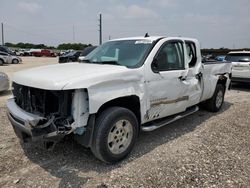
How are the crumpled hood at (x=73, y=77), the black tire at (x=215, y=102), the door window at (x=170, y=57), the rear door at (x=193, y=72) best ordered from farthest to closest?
1. the black tire at (x=215, y=102)
2. the rear door at (x=193, y=72)
3. the door window at (x=170, y=57)
4. the crumpled hood at (x=73, y=77)

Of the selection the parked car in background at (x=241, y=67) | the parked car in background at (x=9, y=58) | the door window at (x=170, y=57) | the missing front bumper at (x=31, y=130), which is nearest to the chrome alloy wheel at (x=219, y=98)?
the door window at (x=170, y=57)

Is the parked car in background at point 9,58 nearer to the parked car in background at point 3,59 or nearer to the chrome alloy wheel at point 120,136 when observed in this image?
the parked car in background at point 3,59

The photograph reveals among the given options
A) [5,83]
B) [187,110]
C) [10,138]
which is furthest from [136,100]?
[5,83]

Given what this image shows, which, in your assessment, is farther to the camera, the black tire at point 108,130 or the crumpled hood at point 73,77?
the black tire at point 108,130

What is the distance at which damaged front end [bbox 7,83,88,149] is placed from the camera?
3164mm

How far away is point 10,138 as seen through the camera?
181 inches

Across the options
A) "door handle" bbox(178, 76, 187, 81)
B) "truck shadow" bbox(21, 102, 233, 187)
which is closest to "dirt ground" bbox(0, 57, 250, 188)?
"truck shadow" bbox(21, 102, 233, 187)

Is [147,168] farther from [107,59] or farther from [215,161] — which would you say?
[107,59]

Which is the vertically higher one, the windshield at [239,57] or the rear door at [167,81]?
the windshield at [239,57]

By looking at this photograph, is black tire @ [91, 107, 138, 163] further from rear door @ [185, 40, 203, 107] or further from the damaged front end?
rear door @ [185, 40, 203, 107]

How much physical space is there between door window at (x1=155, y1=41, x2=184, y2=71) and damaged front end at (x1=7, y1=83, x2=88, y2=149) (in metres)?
1.67

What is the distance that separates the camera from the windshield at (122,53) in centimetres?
419

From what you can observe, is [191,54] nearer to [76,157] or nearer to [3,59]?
[76,157]

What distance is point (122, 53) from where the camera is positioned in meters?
4.47
